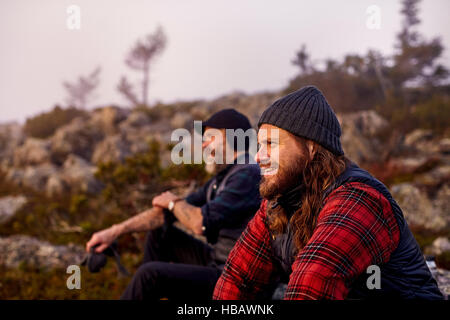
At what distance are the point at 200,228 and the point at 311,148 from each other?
137 cm

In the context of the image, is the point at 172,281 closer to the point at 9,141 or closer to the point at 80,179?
the point at 80,179

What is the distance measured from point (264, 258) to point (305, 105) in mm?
875

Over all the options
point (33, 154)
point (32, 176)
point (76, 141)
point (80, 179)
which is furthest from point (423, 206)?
point (33, 154)

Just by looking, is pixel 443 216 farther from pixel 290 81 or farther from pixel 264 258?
pixel 290 81

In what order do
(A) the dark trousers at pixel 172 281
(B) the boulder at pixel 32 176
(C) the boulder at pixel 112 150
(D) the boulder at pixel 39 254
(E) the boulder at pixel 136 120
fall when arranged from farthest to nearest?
(E) the boulder at pixel 136 120 < (C) the boulder at pixel 112 150 < (B) the boulder at pixel 32 176 < (D) the boulder at pixel 39 254 < (A) the dark trousers at pixel 172 281

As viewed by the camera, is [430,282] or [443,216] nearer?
[430,282]

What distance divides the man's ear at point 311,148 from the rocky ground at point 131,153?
165 cm

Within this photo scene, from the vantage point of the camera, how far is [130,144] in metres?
14.0

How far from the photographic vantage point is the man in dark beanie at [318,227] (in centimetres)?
136

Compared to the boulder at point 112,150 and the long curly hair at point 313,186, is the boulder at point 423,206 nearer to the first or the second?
the long curly hair at point 313,186

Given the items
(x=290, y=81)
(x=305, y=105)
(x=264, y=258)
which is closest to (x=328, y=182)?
(x=305, y=105)

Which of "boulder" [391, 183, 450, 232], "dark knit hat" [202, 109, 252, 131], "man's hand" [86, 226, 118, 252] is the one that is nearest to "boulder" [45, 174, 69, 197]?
"man's hand" [86, 226, 118, 252]

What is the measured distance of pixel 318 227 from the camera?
146 cm

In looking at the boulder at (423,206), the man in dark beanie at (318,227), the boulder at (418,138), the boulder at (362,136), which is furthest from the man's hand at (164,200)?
the boulder at (418,138)
